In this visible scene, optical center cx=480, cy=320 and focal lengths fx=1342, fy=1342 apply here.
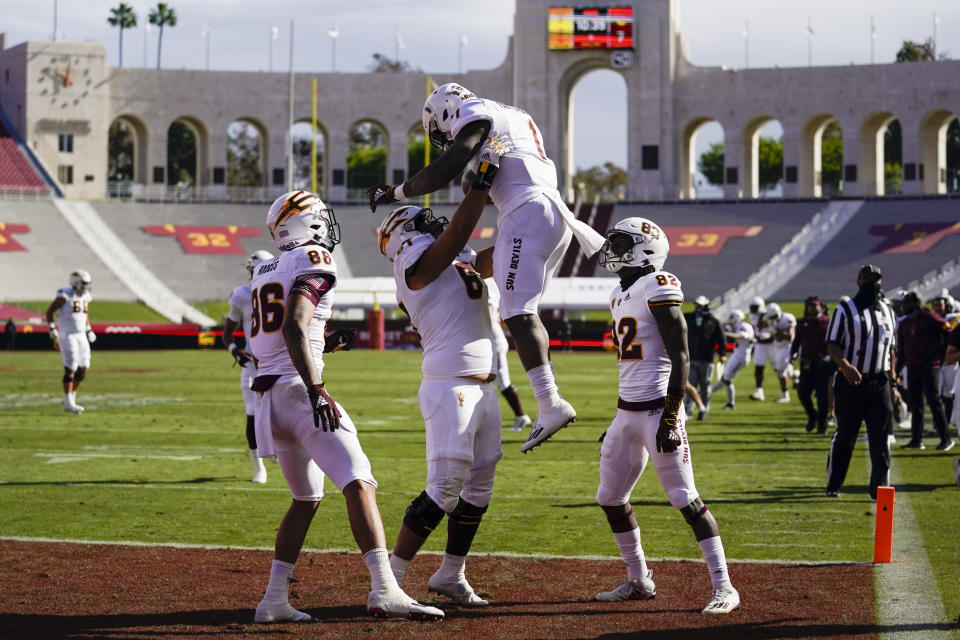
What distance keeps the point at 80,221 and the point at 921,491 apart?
54440 mm

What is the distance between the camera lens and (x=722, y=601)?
6844 millimetres

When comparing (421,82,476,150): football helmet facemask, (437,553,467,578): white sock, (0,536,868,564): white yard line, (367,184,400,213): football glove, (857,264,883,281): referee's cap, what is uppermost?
(421,82,476,150): football helmet facemask

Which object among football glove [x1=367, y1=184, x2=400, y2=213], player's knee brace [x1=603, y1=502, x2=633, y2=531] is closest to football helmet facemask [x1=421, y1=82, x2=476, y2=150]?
football glove [x1=367, y1=184, x2=400, y2=213]

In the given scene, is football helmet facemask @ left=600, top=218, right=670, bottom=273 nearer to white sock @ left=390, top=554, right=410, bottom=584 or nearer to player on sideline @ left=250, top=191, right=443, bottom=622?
player on sideline @ left=250, top=191, right=443, bottom=622

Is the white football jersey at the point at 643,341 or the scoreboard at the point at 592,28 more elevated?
the scoreboard at the point at 592,28

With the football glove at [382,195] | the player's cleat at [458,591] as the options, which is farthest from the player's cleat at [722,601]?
the football glove at [382,195]

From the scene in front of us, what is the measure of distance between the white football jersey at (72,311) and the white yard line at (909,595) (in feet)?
45.8

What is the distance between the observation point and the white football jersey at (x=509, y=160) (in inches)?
272

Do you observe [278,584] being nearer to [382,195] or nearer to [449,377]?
[449,377]

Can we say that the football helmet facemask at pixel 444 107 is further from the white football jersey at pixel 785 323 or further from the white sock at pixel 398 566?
the white football jersey at pixel 785 323

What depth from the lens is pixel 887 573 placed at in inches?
315

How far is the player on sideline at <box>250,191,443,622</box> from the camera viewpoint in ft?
21.4

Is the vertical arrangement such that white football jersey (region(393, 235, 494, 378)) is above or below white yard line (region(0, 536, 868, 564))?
above

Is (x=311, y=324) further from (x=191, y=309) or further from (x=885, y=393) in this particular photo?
(x=191, y=309)
